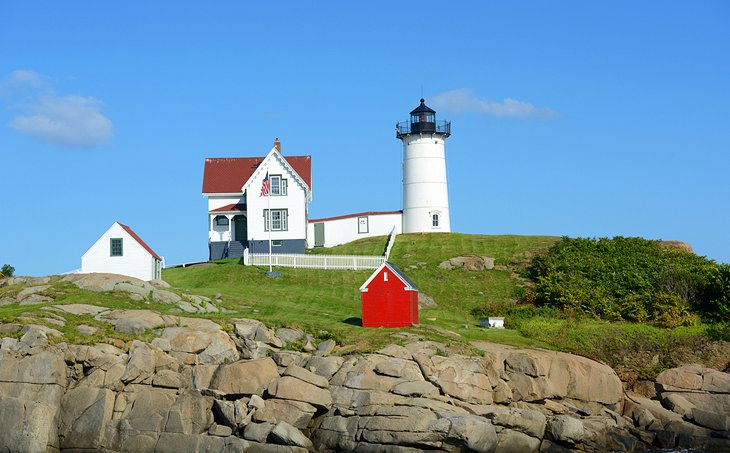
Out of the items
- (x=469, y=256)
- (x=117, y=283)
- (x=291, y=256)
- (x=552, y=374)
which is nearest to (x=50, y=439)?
(x=117, y=283)

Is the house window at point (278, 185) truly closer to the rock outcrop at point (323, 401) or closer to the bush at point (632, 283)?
the bush at point (632, 283)

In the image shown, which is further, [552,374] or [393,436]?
[552,374]

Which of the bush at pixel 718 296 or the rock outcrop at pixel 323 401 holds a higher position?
the bush at pixel 718 296

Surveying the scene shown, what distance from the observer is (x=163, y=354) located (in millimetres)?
31672

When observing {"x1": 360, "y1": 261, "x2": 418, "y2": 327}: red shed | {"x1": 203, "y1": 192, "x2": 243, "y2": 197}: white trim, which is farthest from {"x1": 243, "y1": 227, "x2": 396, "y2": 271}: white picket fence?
{"x1": 360, "y1": 261, "x2": 418, "y2": 327}: red shed

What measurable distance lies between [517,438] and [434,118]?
36.8 metres

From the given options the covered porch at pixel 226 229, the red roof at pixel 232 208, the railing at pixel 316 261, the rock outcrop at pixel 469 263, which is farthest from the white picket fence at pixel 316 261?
the red roof at pixel 232 208

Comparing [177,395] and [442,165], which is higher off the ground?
[442,165]

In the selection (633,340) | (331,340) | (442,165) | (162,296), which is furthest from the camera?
(442,165)

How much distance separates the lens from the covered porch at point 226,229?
2319 inches

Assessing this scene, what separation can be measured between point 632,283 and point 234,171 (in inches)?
1049

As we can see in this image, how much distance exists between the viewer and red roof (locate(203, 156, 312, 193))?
5975 cm

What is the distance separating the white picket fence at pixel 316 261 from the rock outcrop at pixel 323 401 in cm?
1940

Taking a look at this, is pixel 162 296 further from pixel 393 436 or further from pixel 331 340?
pixel 393 436
